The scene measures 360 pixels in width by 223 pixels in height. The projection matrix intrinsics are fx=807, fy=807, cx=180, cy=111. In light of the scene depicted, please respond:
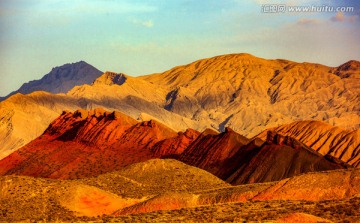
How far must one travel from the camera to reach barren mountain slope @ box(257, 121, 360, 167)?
169 metres

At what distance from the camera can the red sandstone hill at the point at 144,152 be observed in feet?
388

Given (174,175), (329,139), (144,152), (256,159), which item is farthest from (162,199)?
(329,139)

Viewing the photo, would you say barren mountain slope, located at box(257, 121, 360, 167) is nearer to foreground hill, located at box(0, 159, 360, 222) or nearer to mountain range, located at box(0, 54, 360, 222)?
mountain range, located at box(0, 54, 360, 222)

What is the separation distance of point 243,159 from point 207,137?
774 inches

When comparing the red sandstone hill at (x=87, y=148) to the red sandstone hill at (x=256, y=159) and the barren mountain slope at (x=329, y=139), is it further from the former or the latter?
the barren mountain slope at (x=329, y=139)

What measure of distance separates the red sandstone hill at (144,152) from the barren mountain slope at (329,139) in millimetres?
30914

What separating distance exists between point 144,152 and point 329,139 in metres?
49.6

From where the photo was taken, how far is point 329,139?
181750 millimetres

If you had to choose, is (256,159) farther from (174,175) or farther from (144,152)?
(144,152)

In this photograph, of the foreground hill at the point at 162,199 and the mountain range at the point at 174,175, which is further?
the mountain range at the point at 174,175

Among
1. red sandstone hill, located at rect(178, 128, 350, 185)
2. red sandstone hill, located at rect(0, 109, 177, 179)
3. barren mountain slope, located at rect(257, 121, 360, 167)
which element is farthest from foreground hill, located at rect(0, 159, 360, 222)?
barren mountain slope, located at rect(257, 121, 360, 167)

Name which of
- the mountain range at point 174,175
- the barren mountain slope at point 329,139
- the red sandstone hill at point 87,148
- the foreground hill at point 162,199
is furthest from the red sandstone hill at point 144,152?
the foreground hill at point 162,199

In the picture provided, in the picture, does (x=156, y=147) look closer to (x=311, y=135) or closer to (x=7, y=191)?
(x=311, y=135)

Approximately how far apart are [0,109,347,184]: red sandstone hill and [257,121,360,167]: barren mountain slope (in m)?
30.9
